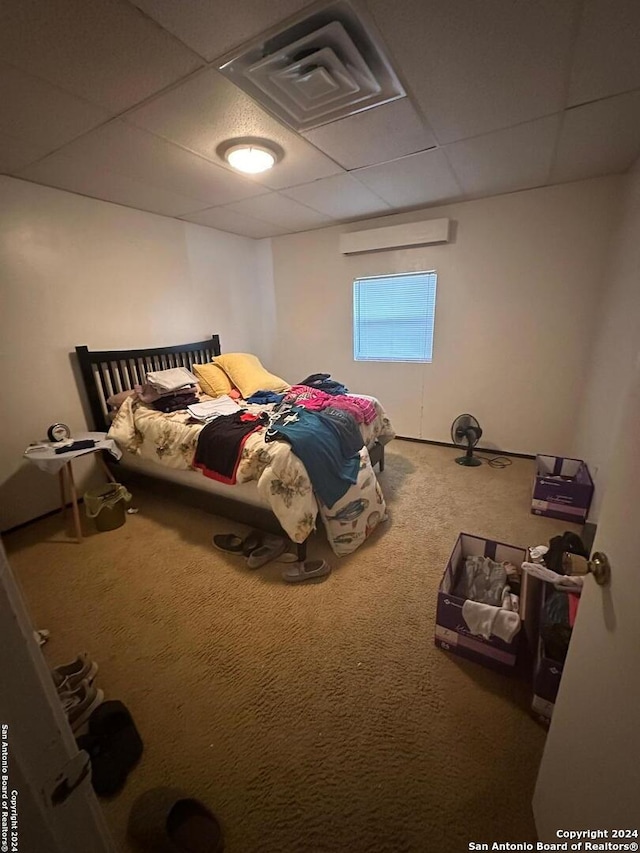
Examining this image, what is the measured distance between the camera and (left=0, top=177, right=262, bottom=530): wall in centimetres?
238

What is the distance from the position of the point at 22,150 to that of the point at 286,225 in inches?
92.3

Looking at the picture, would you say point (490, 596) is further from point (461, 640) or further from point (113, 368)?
point (113, 368)

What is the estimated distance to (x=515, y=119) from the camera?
1.77 metres

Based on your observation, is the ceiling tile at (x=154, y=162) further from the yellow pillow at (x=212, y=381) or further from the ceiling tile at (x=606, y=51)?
the ceiling tile at (x=606, y=51)

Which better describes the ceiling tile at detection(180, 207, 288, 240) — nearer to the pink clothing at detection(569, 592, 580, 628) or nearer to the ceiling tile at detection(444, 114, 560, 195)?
the ceiling tile at detection(444, 114, 560, 195)

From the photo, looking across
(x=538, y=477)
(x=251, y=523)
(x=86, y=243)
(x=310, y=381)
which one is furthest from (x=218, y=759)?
(x=86, y=243)

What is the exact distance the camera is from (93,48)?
126 centimetres

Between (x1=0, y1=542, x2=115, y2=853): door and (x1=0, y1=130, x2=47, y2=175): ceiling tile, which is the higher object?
(x1=0, y1=130, x2=47, y2=175): ceiling tile

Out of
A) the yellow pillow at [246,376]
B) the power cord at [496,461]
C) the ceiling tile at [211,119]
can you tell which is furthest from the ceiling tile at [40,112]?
the power cord at [496,461]

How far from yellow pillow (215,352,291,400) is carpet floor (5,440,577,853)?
152cm

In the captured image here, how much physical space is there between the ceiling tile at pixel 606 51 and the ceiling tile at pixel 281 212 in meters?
2.07

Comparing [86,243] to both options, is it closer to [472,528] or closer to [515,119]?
[515,119]

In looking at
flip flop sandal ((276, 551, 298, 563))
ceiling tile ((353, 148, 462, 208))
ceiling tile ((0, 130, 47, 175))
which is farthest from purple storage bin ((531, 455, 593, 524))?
ceiling tile ((0, 130, 47, 175))

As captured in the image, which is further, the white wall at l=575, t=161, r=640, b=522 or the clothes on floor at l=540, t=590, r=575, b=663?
the white wall at l=575, t=161, r=640, b=522
